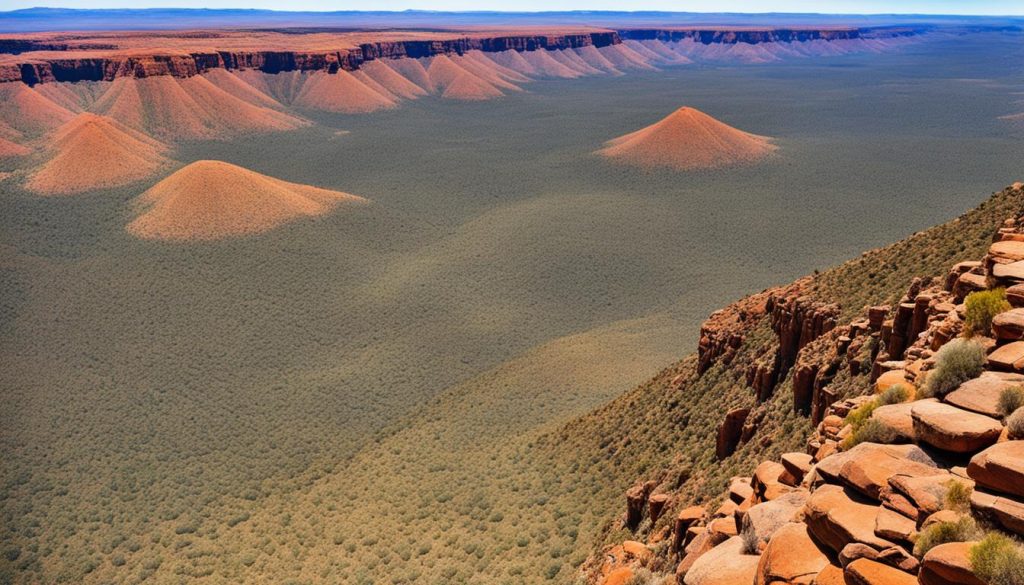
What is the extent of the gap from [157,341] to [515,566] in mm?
40782

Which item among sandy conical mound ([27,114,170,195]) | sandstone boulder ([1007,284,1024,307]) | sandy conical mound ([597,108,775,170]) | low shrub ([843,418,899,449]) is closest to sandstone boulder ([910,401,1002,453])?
low shrub ([843,418,899,449])

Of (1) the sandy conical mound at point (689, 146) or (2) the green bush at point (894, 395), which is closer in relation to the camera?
(2) the green bush at point (894, 395)

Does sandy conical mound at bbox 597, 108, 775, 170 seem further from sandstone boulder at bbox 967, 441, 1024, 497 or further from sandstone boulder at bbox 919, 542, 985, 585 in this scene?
sandstone boulder at bbox 919, 542, 985, 585

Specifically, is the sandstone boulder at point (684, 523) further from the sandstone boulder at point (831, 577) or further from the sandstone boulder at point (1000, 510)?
the sandstone boulder at point (1000, 510)

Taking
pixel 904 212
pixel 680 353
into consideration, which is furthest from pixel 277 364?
pixel 904 212

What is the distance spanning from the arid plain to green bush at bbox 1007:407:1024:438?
17.4 meters

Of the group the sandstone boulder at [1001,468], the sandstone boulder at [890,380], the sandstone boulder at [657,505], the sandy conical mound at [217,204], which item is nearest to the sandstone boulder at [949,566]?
the sandstone boulder at [1001,468]

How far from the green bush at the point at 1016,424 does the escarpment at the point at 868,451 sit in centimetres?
2

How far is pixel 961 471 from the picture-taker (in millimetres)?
9203

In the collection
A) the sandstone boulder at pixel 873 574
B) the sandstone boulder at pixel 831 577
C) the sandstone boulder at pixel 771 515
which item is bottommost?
the sandstone boulder at pixel 771 515

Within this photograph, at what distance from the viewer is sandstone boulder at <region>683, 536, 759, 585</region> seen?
32.3 ft

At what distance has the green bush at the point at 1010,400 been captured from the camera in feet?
31.3

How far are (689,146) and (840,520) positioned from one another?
354 feet

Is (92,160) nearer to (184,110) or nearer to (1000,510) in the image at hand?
(184,110)
